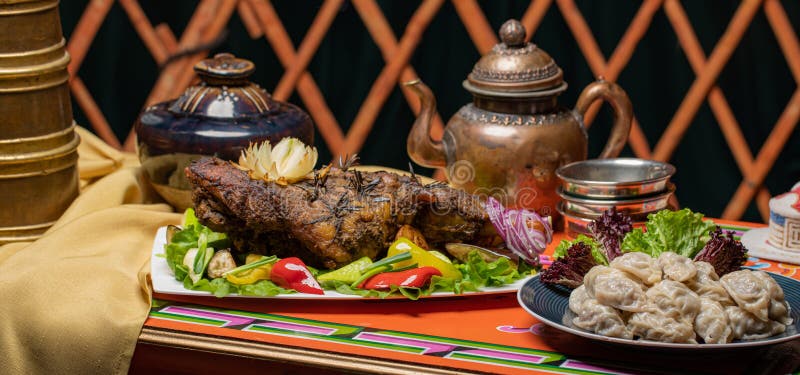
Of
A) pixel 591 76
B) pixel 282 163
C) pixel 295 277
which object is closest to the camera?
pixel 295 277

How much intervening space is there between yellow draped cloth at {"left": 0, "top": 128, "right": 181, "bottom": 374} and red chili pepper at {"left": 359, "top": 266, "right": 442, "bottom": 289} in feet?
0.80

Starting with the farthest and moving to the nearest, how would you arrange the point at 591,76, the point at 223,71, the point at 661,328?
the point at 591,76, the point at 223,71, the point at 661,328

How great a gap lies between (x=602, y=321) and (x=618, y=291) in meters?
0.03

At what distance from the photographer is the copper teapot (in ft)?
4.75

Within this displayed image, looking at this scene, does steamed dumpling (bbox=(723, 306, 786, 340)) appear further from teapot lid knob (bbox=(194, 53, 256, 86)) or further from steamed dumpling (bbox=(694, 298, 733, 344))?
teapot lid knob (bbox=(194, 53, 256, 86))

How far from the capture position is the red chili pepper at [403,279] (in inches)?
45.9

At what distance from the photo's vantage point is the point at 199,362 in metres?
1.13

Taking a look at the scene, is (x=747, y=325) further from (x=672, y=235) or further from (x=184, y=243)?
(x=184, y=243)

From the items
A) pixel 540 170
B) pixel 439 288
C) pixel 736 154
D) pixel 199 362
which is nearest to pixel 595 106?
pixel 736 154

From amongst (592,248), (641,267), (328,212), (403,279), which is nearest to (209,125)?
(328,212)

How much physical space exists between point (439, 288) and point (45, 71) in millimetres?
643

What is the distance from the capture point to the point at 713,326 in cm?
98

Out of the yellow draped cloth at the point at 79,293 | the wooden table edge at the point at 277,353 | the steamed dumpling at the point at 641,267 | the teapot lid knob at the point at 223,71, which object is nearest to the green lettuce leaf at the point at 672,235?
the steamed dumpling at the point at 641,267

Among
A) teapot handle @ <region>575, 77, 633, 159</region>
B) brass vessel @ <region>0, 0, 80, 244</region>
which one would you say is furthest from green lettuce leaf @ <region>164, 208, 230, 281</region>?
teapot handle @ <region>575, 77, 633, 159</region>
